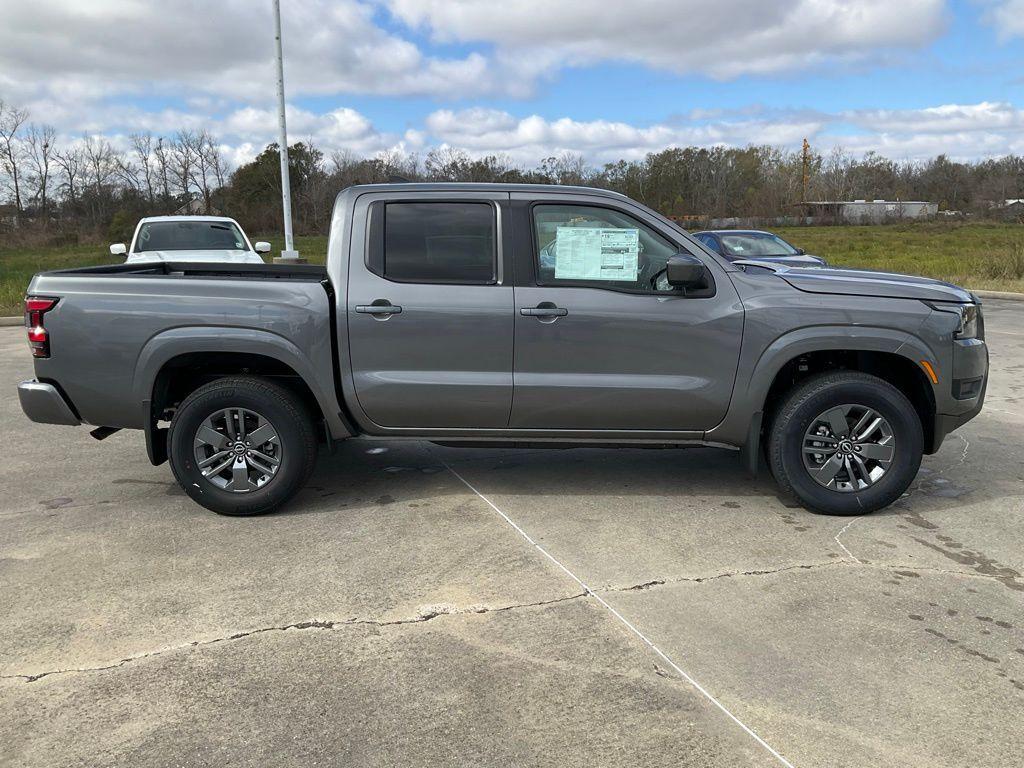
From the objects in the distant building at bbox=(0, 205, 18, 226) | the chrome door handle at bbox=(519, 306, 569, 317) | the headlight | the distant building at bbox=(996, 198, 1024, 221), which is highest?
the distant building at bbox=(996, 198, 1024, 221)

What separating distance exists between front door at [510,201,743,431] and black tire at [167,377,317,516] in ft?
4.09

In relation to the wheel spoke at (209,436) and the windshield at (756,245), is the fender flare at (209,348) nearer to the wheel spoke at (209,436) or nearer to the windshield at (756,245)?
the wheel spoke at (209,436)

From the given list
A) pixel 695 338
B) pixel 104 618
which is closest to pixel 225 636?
pixel 104 618

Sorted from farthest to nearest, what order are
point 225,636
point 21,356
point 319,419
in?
point 21,356 < point 319,419 < point 225,636

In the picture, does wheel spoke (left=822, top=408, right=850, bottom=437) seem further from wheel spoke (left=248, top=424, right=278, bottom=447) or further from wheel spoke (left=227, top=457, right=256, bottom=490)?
wheel spoke (left=227, top=457, right=256, bottom=490)

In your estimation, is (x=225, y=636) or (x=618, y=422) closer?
(x=225, y=636)

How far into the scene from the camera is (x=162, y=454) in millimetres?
5062

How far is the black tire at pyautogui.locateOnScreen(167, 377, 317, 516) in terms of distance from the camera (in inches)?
188

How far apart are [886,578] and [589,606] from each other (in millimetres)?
1467

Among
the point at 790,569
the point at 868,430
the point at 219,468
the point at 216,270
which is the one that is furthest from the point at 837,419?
the point at 216,270

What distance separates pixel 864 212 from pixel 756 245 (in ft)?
240

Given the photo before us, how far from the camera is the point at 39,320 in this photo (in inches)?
189

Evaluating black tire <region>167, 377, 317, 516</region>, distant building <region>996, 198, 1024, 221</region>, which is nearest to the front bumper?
black tire <region>167, 377, 317, 516</region>

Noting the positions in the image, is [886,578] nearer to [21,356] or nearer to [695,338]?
[695,338]
